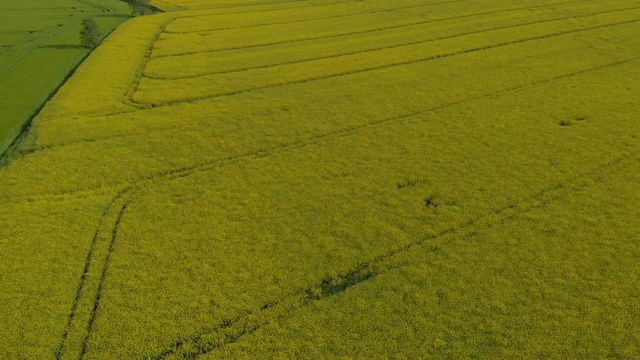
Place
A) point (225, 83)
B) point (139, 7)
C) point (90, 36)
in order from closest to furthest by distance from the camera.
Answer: point (225, 83)
point (90, 36)
point (139, 7)

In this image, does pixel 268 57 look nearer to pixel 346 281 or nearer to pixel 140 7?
pixel 346 281

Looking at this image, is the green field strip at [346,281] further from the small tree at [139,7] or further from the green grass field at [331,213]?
the small tree at [139,7]

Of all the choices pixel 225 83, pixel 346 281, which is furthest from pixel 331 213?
pixel 225 83

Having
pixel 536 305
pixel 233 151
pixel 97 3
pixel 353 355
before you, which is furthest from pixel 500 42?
pixel 97 3

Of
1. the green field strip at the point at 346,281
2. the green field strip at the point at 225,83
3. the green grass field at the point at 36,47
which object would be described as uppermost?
the green grass field at the point at 36,47

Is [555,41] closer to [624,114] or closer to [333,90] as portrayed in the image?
[624,114]

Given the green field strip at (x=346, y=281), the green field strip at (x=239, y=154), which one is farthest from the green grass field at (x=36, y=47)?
the green field strip at (x=346, y=281)
